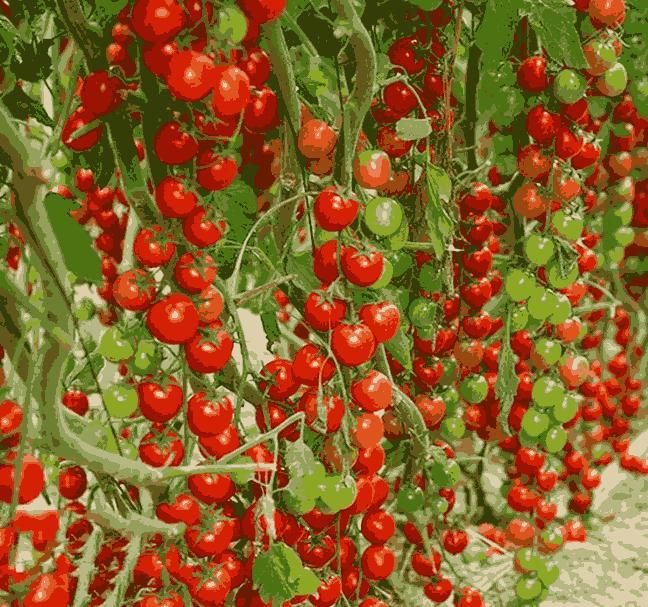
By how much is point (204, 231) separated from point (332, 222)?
11 cm

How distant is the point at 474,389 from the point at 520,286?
187mm

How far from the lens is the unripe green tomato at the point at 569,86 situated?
0.86 m

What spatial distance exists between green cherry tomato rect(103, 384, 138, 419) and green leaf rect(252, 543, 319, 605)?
244 mm

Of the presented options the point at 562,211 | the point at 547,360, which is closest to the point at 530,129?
the point at 562,211

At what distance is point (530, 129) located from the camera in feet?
3.04

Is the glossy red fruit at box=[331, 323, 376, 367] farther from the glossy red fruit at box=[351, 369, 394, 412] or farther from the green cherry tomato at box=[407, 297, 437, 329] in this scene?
the green cherry tomato at box=[407, 297, 437, 329]

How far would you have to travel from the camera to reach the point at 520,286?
97cm

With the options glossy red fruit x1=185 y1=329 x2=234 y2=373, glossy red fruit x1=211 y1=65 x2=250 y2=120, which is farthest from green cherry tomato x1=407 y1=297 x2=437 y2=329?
glossy red fruit x1=211 y1=65 x2=250 y2=120

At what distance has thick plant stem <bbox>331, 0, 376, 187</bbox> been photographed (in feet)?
2.09

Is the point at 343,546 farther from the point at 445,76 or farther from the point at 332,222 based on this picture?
the point at 445,76

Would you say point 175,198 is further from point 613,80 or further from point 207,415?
point 613,80

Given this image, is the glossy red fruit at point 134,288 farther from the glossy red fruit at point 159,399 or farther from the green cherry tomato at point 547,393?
the green cherry tomato at point 547,393

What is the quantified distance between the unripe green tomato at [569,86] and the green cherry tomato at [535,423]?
39 cm

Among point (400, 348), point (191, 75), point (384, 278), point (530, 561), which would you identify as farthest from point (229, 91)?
point (530, 561)
